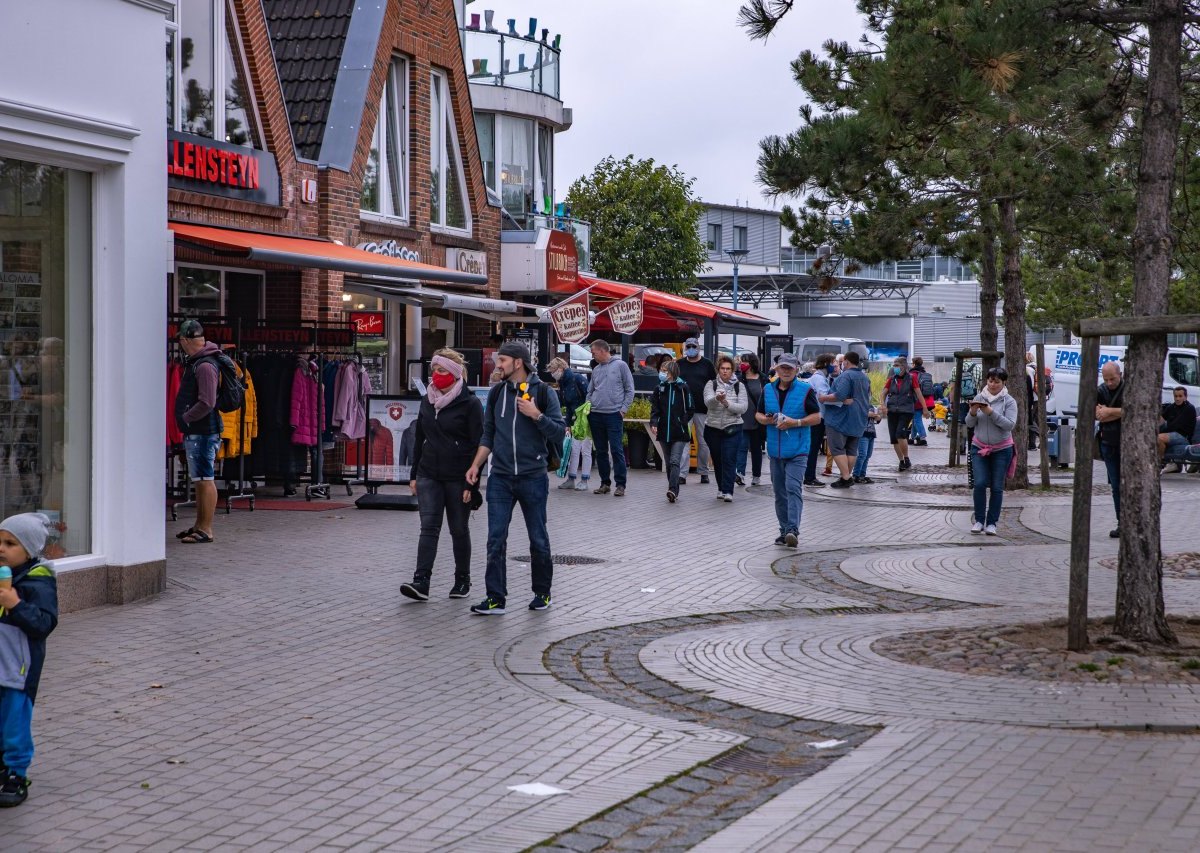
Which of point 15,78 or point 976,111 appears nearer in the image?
point 976,111

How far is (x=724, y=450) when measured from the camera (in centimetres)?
1797

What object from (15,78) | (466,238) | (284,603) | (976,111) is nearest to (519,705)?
(284,603)

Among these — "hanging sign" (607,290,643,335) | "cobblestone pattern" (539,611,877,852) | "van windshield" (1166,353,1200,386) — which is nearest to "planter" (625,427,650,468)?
"hanging sign" (607,290,643,335)

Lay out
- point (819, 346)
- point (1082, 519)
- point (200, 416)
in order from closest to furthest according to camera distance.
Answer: point (1082, 519)
point (200, 416)
point (819, 346)

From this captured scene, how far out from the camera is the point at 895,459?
27781mm

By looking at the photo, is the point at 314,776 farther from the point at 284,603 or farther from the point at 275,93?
the point at 275,93

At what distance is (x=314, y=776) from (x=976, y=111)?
514 centimetres

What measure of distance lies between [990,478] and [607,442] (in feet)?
18.5

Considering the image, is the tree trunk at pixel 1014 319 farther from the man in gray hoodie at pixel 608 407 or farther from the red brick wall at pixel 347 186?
the red brick wall at pixel 347 186

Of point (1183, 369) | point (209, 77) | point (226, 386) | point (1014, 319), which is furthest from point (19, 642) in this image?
point (1183, 369)

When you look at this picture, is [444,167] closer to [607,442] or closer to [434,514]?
[607,442]

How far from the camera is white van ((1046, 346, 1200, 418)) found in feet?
96.5

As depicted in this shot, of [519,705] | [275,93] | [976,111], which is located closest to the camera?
[519,705]

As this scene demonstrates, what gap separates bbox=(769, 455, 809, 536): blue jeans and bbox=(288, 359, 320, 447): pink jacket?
214 inches
